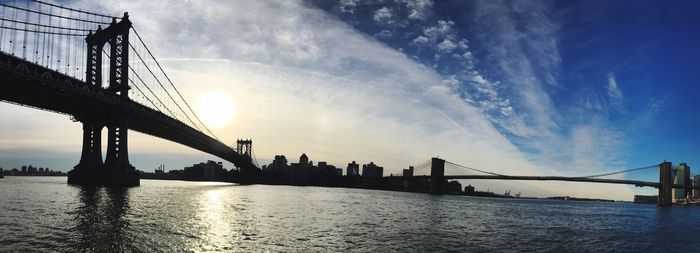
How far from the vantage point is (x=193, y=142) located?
116 metres

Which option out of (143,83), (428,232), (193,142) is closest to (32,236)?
(428,232)

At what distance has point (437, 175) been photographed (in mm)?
183625

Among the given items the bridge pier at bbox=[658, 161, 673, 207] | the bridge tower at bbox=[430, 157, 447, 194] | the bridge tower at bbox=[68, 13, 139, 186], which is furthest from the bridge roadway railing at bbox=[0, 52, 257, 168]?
the bridge pier at bbox=[658, 161, 673, 207]

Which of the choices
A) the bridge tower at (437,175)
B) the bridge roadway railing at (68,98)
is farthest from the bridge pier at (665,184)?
the bridge roadway railing at (68,98)

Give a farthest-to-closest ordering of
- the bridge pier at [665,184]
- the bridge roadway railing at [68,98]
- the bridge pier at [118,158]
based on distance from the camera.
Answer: the bridge pier at [665,184], the bridge pier at [118,158], the bridge roadway railing at [68,98]

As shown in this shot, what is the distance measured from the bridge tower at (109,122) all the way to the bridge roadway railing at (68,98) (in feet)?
2.86

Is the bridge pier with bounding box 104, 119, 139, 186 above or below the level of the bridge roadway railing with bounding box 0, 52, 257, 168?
below

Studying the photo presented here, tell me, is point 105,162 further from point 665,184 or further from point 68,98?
point 665,184

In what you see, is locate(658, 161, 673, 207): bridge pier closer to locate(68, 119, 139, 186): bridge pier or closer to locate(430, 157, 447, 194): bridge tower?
locate(430, 157, 447, 194): bridge tower

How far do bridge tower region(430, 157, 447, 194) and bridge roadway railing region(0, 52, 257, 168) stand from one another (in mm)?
108131

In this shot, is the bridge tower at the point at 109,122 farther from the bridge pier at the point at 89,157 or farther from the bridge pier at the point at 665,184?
the bridge pier at the point at 665,184

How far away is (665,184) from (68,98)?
178 metres

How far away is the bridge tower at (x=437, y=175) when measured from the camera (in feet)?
596

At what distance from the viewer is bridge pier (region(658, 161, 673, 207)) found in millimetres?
156625
